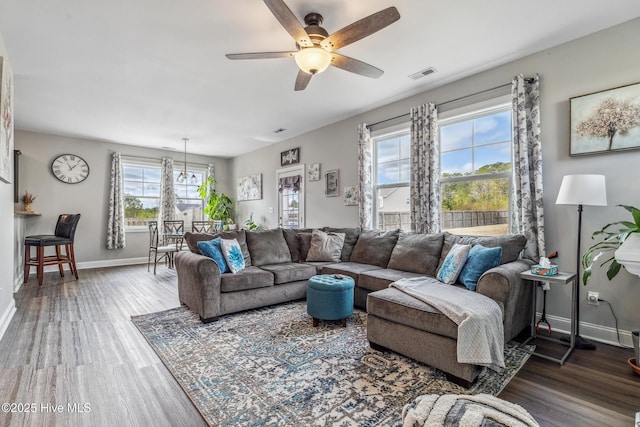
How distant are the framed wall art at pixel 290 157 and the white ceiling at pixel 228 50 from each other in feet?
3.77

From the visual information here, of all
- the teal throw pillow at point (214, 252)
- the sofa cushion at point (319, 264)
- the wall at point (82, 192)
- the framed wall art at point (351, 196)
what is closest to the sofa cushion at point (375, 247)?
the sofa cushion at point (319, 264)

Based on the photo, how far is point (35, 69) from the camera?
10.7 feet

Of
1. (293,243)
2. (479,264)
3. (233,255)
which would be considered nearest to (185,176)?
(293,243)

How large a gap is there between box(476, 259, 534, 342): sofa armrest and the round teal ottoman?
44.5 inches

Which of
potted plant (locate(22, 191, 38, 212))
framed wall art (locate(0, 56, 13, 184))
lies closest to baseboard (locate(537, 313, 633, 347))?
framed wall art (locate(0, 56, 13, 184))

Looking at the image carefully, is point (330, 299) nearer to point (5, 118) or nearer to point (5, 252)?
point (5, 252)

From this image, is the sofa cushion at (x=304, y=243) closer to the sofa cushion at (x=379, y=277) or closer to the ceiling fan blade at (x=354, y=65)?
the sofa cushion at (x=379, y=277)

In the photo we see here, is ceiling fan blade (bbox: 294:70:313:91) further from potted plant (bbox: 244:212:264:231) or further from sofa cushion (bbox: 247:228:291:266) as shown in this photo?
potted plant (bbox: 244:212:264:231)

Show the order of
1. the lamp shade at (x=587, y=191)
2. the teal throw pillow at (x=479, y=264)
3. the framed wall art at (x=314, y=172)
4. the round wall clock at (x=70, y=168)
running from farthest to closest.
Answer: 1. the round wall clock at (x=70, y=168)
2. the framed wall art at (x=314, y=172)
3. the teal throw pillow at (x=479, y=264)
4. the lamp shade at (x=587, y=191)

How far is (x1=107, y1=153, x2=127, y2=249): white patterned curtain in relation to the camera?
20.6 ft

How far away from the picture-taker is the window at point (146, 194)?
22.1 ft

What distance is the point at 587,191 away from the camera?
240 centimetres

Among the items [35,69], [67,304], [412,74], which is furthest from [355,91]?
[67,304]

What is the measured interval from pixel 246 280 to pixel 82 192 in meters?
5.07
